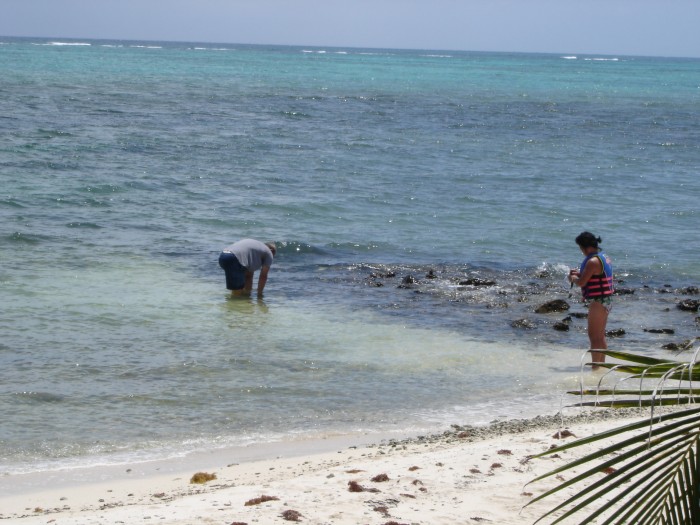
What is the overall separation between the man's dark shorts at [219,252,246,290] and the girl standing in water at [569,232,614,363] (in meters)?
4.36

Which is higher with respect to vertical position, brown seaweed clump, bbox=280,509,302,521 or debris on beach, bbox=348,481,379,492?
brown seaweed clump, bbox=280,509,302,521

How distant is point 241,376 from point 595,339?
137 inches

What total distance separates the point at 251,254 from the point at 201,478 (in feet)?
19.7

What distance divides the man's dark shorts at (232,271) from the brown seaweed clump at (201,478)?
5.87 m

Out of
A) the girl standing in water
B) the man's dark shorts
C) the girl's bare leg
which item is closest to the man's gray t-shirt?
the man's dark shorts

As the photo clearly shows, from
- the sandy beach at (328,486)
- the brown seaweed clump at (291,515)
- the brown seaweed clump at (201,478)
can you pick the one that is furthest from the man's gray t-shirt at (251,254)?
the brown seaweed clump at (291,515)

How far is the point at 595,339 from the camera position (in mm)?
10430

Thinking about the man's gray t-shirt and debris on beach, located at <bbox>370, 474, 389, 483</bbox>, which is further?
the man's gray t-shirt

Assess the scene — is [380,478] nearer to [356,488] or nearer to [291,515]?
[356,488]

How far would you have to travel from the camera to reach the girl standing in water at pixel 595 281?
1015 centimetres

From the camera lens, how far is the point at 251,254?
12906mm

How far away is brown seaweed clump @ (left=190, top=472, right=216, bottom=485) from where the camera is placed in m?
7.07

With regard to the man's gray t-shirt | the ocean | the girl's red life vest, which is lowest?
the ocean

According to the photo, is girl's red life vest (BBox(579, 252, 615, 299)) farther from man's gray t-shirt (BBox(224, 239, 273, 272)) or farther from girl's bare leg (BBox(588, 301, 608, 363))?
man's gray t-shirt (BBox(224, 239, 273, 272))
